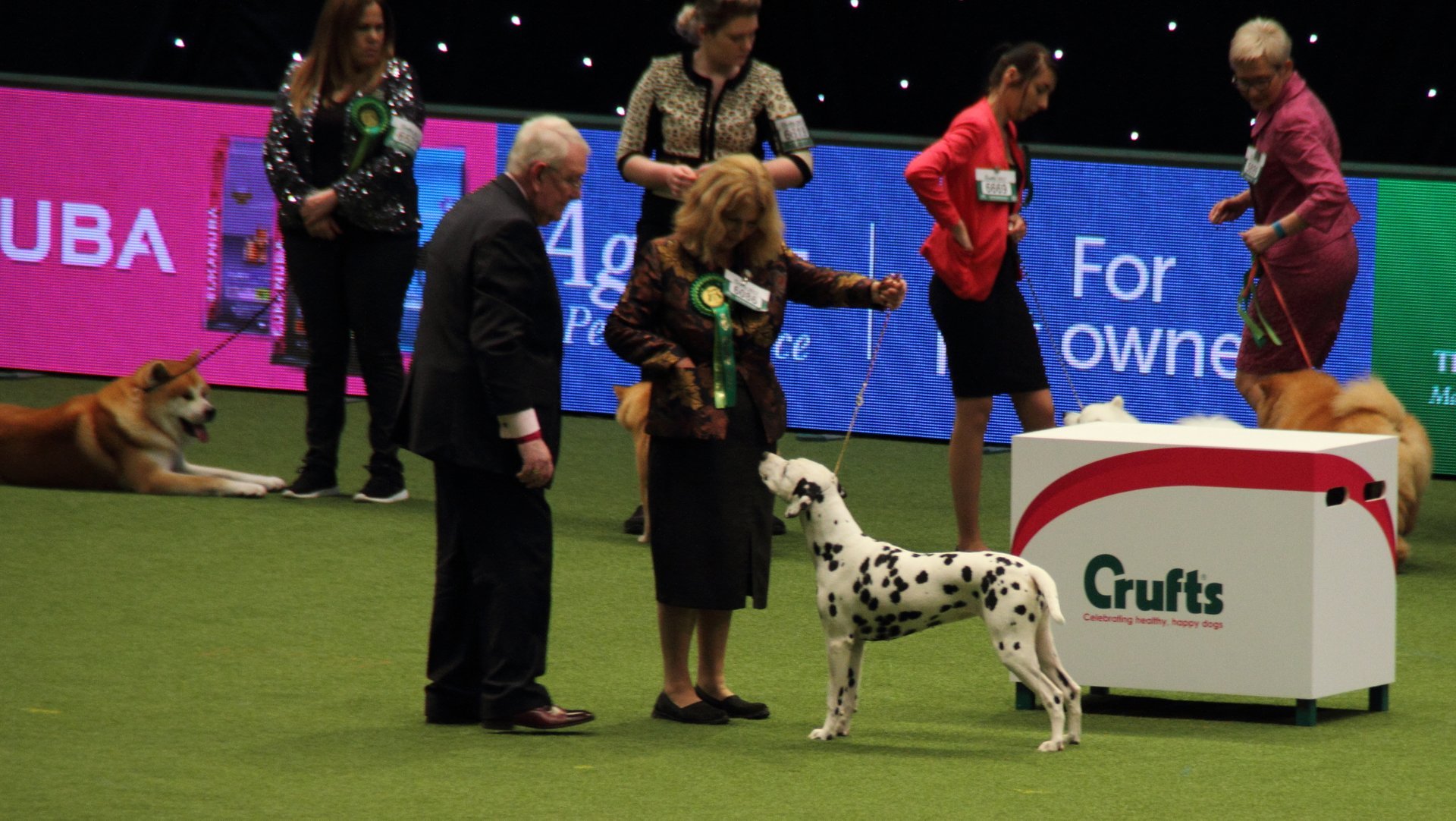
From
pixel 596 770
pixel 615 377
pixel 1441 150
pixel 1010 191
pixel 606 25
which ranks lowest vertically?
pixel 596 770

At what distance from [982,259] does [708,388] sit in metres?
2.17

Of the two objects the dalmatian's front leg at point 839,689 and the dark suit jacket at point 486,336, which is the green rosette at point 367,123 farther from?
the dalmatian's front leg at point 839,689

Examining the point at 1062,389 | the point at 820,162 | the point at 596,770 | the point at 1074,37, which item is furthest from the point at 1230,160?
the point at 596,770

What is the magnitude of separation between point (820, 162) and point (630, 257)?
0.99m

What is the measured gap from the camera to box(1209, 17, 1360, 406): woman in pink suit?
716 cm

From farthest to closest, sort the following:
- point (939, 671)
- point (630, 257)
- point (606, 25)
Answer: point (606, 25) < point (630, 257) < point (939, 671)

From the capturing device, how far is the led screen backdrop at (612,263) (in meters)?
8.99

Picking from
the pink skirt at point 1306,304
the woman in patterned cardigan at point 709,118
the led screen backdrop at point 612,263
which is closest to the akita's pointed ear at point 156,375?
the led screen backdrop at point 612,263

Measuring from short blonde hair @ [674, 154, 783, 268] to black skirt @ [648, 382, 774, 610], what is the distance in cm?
33

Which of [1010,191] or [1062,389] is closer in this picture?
[1010,191]

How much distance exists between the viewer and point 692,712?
5137 millimetres

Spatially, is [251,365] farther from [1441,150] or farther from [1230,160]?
[1441,150]

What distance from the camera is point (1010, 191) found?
22.9ft

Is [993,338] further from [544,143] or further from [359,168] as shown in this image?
[544,143]
